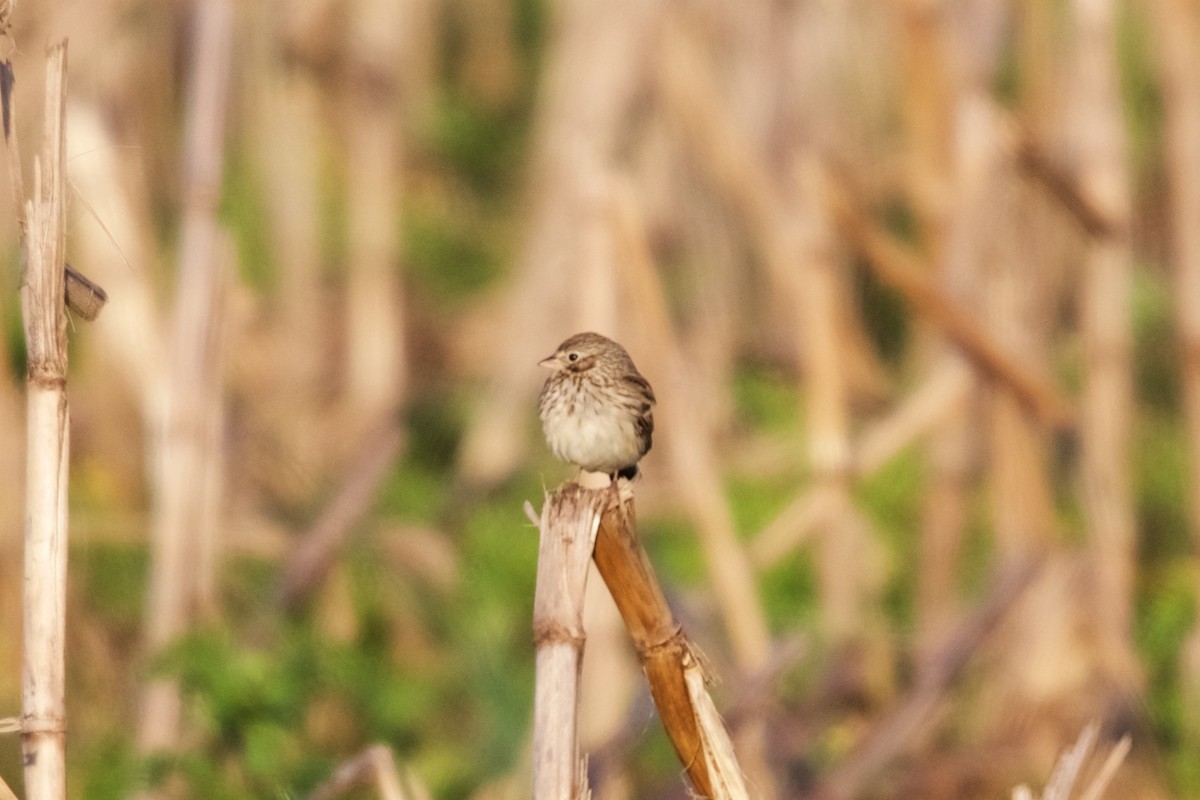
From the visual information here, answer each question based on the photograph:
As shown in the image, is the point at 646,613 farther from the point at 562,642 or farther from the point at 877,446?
the point at 877,446

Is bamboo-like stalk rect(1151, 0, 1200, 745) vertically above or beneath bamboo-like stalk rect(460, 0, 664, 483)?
beneath

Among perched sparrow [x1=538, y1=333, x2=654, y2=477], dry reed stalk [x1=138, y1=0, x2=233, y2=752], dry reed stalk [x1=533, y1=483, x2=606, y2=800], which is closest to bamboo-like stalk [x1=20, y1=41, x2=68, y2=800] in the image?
dry reed stalk [x1=533, y1=483, x2=606, y2=800]

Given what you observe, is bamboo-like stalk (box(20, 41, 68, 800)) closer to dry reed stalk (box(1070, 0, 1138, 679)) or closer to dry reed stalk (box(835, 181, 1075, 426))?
dry reed stalk (box(835, 181, 1075, 426))

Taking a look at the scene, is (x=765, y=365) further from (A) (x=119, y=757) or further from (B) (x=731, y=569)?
(A) (x=119, y=757)

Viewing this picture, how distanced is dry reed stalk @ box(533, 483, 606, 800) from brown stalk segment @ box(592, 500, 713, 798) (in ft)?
0.15

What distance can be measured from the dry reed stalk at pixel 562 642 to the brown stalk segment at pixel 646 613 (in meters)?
0.04

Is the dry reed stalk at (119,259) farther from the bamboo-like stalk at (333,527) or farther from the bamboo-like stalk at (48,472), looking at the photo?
the bamboo-like stalk at (48,472)

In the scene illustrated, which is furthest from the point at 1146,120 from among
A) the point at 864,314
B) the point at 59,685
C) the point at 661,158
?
the point at 59,685

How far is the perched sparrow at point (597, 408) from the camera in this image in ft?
12.8

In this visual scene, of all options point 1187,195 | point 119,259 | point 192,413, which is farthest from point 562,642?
point 1187,195

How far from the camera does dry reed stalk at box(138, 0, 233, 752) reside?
16.3 ft

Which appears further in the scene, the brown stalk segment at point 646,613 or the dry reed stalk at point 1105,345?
the dry reed stalk at point 1105,345

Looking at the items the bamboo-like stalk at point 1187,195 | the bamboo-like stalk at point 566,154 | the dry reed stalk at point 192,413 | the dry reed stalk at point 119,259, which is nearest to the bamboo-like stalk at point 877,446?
the bamboo-like stalk at point 1187,195

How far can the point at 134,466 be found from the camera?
703 centimetres
